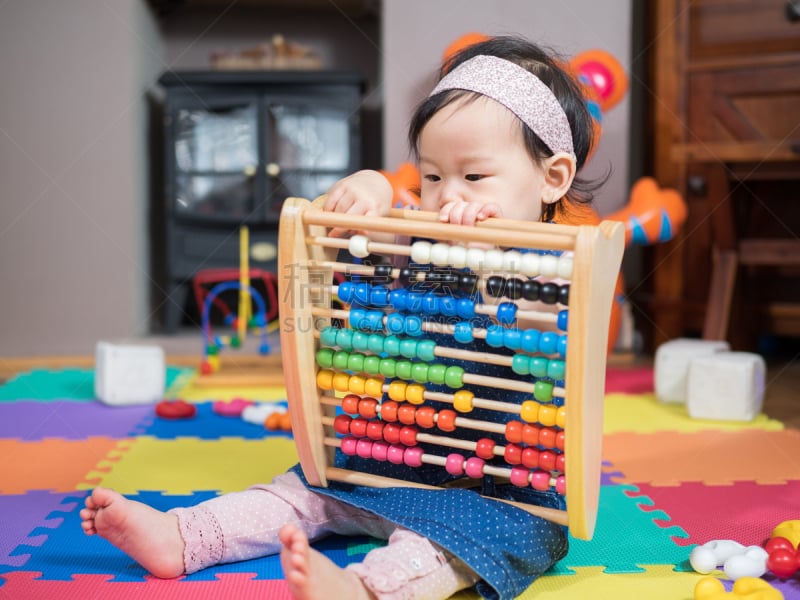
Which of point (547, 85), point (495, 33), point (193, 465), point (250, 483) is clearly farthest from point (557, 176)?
point (495, 33)

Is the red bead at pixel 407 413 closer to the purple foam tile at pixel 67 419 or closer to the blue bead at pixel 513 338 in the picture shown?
the blue bead at pixel 513 338

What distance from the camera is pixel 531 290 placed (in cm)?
88

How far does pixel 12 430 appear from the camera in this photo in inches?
63.4

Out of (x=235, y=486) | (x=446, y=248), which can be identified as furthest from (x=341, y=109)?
(x=446, y=248)

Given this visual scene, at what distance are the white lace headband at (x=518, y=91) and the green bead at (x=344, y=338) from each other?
339 mm

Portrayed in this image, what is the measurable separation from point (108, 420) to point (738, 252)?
1754 mm

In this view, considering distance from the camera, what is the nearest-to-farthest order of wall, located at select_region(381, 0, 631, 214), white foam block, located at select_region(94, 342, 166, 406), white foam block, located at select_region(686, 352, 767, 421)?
white foam block, located at select_region(686, 352, 767, 421)
white foam block, located at select_region(94, 342, 166, 406)
wall, located at select_region(381, 0, 631, 214)

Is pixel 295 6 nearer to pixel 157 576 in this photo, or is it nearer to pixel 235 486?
pixel 235 486

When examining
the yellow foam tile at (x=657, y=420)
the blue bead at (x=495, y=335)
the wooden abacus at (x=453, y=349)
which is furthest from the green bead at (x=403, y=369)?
the yellow foam tile at (x=657, y=420)

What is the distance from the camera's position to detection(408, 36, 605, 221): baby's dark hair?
1043 millimetres

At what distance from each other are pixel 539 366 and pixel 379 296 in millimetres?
209

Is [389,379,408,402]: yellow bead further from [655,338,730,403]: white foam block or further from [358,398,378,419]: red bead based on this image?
[655,338,730,403]: white foam block

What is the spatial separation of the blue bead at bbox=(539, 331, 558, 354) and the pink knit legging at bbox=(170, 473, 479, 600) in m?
0.24

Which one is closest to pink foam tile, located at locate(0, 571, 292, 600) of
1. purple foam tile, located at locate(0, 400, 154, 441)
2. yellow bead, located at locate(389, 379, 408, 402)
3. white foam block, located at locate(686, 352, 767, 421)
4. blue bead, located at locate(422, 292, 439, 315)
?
yellow bead, located at locate(389, 379, 408, 402)
